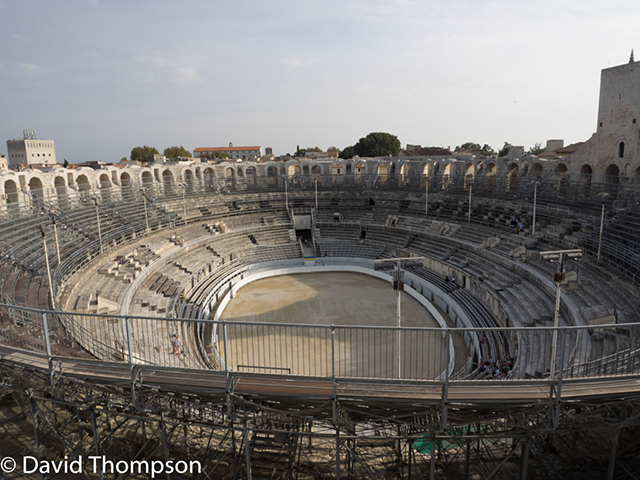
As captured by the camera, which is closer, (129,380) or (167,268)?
(129,380)

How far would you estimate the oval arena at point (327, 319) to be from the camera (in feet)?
24.2

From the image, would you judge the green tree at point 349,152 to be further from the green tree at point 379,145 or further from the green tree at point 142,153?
the green tree at point 142,153

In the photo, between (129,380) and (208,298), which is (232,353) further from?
(129,380)

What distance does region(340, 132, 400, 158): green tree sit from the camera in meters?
69.3

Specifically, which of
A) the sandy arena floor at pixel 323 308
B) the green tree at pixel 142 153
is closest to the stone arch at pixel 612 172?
the sandy arena floor at pixel 323 308

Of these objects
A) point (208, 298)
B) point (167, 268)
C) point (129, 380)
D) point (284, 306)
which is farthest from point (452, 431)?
point (167, 268)

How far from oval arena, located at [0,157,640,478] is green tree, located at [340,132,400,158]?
20.0 metres

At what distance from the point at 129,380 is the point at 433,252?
23426 mm

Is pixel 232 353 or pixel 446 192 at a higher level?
pixel 446 192

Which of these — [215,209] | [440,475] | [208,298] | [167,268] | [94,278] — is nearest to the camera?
[440,475]

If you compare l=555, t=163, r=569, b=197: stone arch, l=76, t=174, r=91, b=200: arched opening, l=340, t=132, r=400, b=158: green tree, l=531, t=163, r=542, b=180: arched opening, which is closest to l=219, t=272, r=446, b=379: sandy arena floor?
l=555, t=163, r=569, b=197: stone arch

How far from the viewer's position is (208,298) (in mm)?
22766

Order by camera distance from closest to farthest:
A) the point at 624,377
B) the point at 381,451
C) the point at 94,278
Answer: the point at 624,377, the point at 381,451, the point at 94,278

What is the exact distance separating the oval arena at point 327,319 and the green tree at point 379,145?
65.5 ft
